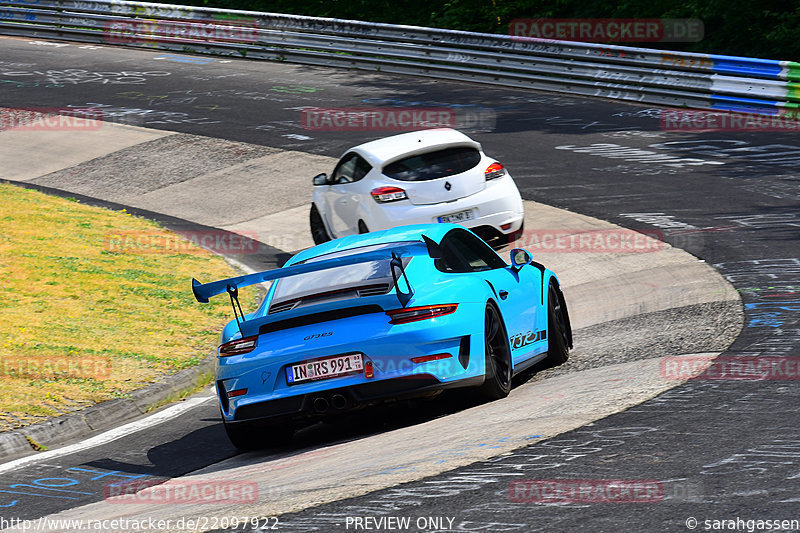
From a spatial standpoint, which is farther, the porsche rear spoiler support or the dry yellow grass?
the dry yellow grass

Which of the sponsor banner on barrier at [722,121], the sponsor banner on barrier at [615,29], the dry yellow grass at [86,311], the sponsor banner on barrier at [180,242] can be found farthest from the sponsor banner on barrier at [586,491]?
the sponsor banner on barrier at [615,29]

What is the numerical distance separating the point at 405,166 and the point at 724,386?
7.22 m

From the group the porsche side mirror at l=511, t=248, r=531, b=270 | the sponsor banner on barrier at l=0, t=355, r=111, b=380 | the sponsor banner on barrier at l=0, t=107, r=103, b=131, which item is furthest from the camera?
the sponsor banner on barrier at l=0, t=107, r=103, b=131

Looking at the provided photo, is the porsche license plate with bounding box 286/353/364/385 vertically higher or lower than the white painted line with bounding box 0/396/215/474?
higher

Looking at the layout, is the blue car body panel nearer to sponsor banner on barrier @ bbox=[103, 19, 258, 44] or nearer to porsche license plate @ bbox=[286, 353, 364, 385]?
porsche license plate @ bbox=[286, 353, 364, 385]

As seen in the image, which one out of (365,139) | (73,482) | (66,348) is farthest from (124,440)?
(365,139)

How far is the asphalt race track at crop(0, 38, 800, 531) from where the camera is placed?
211 inches

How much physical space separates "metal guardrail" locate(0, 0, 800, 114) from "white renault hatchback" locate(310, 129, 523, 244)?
904 centimetres

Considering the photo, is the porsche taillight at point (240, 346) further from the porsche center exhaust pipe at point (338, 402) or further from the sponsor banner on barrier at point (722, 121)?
the sponsor banner on barrier at point (722, 121)

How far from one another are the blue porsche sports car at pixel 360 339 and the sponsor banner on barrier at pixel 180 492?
775mm

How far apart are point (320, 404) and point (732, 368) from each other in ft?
9.50

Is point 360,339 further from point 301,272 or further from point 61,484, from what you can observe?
point 61,484

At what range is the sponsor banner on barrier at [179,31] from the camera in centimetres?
3219

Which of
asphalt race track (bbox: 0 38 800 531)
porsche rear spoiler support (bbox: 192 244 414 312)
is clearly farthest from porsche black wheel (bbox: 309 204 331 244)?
porsche rear spoiler support (bbox: 192 244 414 312)
